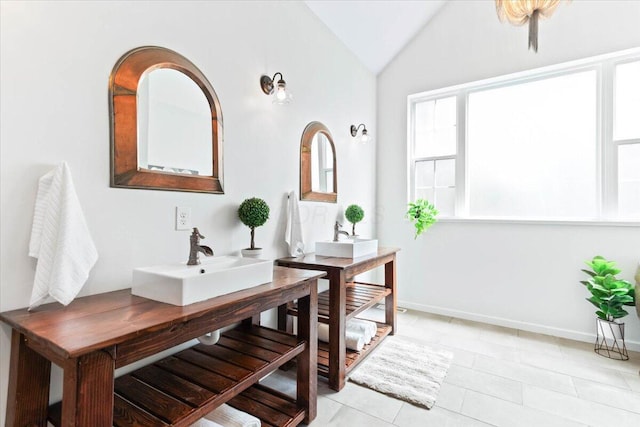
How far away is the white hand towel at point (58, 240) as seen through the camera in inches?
39.6

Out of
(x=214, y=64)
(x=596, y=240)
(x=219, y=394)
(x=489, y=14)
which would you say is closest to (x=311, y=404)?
(x=219, y=394)

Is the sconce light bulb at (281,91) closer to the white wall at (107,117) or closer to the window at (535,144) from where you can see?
the white wall at (107,117)

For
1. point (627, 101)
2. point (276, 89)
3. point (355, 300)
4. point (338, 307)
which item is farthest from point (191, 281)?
point (627, 101)

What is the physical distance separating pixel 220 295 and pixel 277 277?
0.39 m

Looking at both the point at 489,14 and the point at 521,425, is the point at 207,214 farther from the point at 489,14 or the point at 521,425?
the point at 489,14

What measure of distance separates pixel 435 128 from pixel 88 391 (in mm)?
3551

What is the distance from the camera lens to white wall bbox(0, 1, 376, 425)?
1.04 metres

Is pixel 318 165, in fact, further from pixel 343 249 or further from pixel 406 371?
pixel 406 371

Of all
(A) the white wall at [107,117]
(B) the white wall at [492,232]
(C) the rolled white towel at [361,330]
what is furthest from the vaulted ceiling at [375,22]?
(C) the rolled white towel at [361,330]

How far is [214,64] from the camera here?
1689 mm

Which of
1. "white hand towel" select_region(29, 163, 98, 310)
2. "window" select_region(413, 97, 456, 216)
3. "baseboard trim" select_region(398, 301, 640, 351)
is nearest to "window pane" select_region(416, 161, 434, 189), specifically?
"window" select_region(413, 97, 456, 216)

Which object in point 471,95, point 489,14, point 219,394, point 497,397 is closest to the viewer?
point 219,394

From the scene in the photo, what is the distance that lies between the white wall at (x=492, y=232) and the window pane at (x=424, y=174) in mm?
164

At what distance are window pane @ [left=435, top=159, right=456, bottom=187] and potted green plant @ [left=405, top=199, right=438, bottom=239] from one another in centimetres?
28
